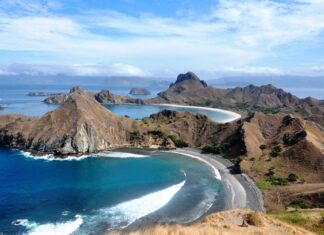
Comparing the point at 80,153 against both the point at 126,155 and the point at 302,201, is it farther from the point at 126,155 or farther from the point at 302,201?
the point at 302,201

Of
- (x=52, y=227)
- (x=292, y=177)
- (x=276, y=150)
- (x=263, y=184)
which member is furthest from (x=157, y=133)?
(x=52, y=227)

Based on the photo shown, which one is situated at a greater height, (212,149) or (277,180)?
(212,149)

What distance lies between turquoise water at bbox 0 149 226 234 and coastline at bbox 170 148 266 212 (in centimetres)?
204

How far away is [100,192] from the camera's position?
65250 mm

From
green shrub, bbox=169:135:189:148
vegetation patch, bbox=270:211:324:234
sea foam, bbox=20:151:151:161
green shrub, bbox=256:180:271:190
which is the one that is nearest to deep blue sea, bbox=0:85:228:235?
sea foam, bbox=20:151:151:161

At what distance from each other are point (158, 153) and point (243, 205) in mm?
40747

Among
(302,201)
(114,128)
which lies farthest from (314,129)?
(114,128)

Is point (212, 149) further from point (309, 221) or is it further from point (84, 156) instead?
point (309, 221)

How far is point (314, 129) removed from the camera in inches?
3900

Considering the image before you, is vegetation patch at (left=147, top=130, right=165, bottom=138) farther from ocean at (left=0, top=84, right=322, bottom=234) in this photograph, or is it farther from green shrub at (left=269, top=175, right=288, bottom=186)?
green shrub at (left=269, top=175, right=288, bottom=186)

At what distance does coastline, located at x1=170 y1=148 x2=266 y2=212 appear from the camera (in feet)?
197

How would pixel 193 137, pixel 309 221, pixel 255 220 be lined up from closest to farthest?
pixel 255 220 → pixel 309 221 → pixel 193 137

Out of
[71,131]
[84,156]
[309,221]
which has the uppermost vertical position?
[309,221]

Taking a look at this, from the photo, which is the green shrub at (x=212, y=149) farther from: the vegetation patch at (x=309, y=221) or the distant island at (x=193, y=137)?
the vegetation patch at (x=309, y=221)
